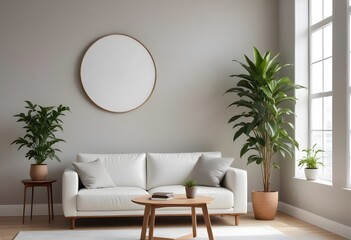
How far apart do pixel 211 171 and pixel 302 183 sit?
112 cm

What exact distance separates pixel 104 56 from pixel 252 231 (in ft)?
9.62

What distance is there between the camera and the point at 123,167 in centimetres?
656

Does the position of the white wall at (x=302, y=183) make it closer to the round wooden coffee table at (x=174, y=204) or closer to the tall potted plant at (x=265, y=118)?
the tall potted plant at (x=265, y=118)

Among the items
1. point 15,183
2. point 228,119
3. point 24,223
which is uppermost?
point 228,119

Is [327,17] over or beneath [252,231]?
over

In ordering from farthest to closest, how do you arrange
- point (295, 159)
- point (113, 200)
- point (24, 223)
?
1. point (295, 159)
2. point (24, 223)
3. point (113, 200)

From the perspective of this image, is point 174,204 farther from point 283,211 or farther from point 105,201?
point 283,211

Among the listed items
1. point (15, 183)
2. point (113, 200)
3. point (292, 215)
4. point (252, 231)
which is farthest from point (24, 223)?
point (292, 215)

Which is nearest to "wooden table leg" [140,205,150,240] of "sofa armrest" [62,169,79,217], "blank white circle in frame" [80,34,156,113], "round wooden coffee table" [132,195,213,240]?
"round wooden coffee table" [132,195,213,240]

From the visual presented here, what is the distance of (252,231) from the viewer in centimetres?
573

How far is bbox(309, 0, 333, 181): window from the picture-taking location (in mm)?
6219

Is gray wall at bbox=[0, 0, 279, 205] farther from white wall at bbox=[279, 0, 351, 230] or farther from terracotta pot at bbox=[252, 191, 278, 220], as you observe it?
terracotta pot at bbox=[252, 191, 278, 220]

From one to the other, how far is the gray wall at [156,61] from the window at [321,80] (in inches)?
32.4

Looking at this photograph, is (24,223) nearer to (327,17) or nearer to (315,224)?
(315,224)
